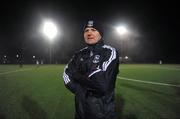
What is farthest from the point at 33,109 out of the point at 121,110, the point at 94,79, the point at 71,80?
the point at 94,79

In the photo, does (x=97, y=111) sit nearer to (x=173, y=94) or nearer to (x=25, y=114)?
(x=25, y=114)

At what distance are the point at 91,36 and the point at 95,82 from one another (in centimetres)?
61

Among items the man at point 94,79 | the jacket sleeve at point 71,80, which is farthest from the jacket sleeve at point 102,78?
the jacket sleeve at point 71,80

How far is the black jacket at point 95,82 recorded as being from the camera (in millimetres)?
2922

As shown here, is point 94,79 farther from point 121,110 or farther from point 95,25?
point 121,110

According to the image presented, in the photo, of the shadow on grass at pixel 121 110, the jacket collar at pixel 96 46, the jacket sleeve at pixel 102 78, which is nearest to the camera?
the jacket sleeve at pixel 102 78

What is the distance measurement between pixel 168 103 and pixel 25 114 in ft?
14.3

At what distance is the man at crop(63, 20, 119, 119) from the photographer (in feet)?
9.60

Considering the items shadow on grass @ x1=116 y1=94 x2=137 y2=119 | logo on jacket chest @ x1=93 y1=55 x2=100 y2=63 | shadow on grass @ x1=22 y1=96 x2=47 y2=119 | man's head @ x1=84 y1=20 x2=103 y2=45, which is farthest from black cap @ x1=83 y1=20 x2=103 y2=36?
shadow on grass @ x1=22 y1=96 x2=47 y2=119

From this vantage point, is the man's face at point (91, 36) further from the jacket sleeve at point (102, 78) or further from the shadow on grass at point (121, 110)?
the shadow on grass at point (121, 110)

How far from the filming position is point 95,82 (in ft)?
9.50

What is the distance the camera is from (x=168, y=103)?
8.11 metres

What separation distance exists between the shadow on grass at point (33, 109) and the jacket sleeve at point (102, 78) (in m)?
3.82

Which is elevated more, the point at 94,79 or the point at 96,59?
the point at 96,59
